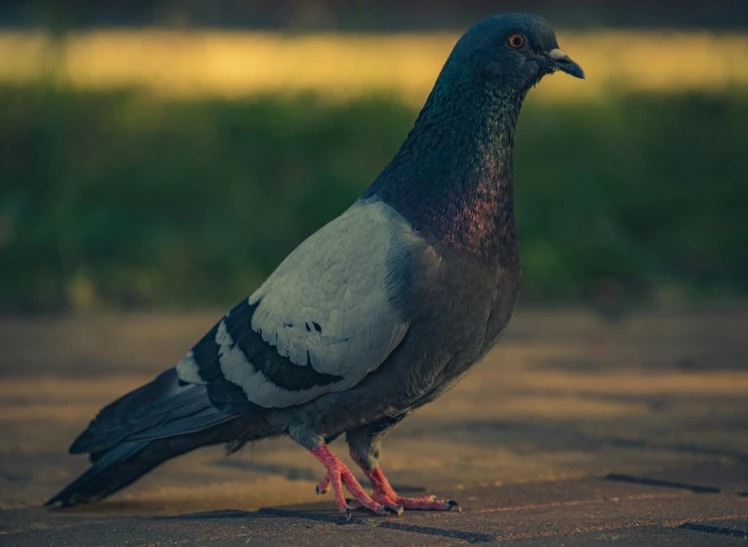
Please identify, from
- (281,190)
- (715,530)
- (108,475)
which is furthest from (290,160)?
(715,530)

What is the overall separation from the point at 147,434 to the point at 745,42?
9896 mm

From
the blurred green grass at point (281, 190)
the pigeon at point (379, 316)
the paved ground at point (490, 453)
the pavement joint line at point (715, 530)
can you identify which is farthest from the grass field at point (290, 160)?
the pavement joint line at point (715, 530)

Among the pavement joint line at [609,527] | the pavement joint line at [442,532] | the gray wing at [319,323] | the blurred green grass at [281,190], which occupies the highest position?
the blurred green grass at [281,190]

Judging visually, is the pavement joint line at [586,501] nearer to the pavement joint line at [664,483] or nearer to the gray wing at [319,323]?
the pavement joint line at [664,483]

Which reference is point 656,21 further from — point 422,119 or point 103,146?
point 422,119

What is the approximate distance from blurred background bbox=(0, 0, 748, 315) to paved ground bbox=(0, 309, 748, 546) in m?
1.16

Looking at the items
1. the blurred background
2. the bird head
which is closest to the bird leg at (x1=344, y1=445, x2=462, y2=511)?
the bird head

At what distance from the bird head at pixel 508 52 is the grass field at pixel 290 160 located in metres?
4.60

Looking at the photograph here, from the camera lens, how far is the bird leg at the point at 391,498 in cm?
389

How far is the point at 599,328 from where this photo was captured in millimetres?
7488

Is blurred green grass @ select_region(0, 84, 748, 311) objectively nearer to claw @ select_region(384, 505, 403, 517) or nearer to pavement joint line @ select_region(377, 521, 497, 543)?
claw @ select_region(384, 505, 403, 517)

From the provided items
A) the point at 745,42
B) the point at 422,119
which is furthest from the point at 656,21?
the point at 422,119

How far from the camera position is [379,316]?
369 centimetres

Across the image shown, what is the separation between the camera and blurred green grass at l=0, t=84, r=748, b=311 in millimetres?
8781
